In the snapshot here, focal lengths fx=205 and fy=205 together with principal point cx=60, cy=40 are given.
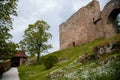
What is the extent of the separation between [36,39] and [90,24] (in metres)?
12.6

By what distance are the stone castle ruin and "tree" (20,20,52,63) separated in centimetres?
790

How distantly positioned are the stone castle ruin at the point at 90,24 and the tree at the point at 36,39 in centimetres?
790

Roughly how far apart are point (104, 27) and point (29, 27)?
16.6 metres

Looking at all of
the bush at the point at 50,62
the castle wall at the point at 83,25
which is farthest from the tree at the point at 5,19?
the castle wall at the point at 83,25

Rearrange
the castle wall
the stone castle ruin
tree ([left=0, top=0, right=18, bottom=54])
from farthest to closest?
the castle wall → the stone castle ruin → tree ([left=0, top=0, right=18, bottom=54])

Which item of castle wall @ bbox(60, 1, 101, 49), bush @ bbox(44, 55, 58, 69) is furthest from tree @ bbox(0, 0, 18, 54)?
castle wall @ bbox(60, 1, 101, 49)

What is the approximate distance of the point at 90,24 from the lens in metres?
46.3

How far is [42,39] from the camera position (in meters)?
45.1

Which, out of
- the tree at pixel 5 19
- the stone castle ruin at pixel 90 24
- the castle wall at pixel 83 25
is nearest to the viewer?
the tree at pixel 5 19

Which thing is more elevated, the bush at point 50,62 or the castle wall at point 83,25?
the castle wall at point 83,25

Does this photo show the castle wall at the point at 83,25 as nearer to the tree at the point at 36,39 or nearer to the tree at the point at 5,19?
the tree at the point at 36,39

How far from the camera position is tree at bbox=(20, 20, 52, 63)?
45.1m

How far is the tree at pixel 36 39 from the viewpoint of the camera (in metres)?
45.1

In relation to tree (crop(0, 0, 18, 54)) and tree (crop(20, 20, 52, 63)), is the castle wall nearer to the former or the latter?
tree (crop(20, 20, 52, 63))
